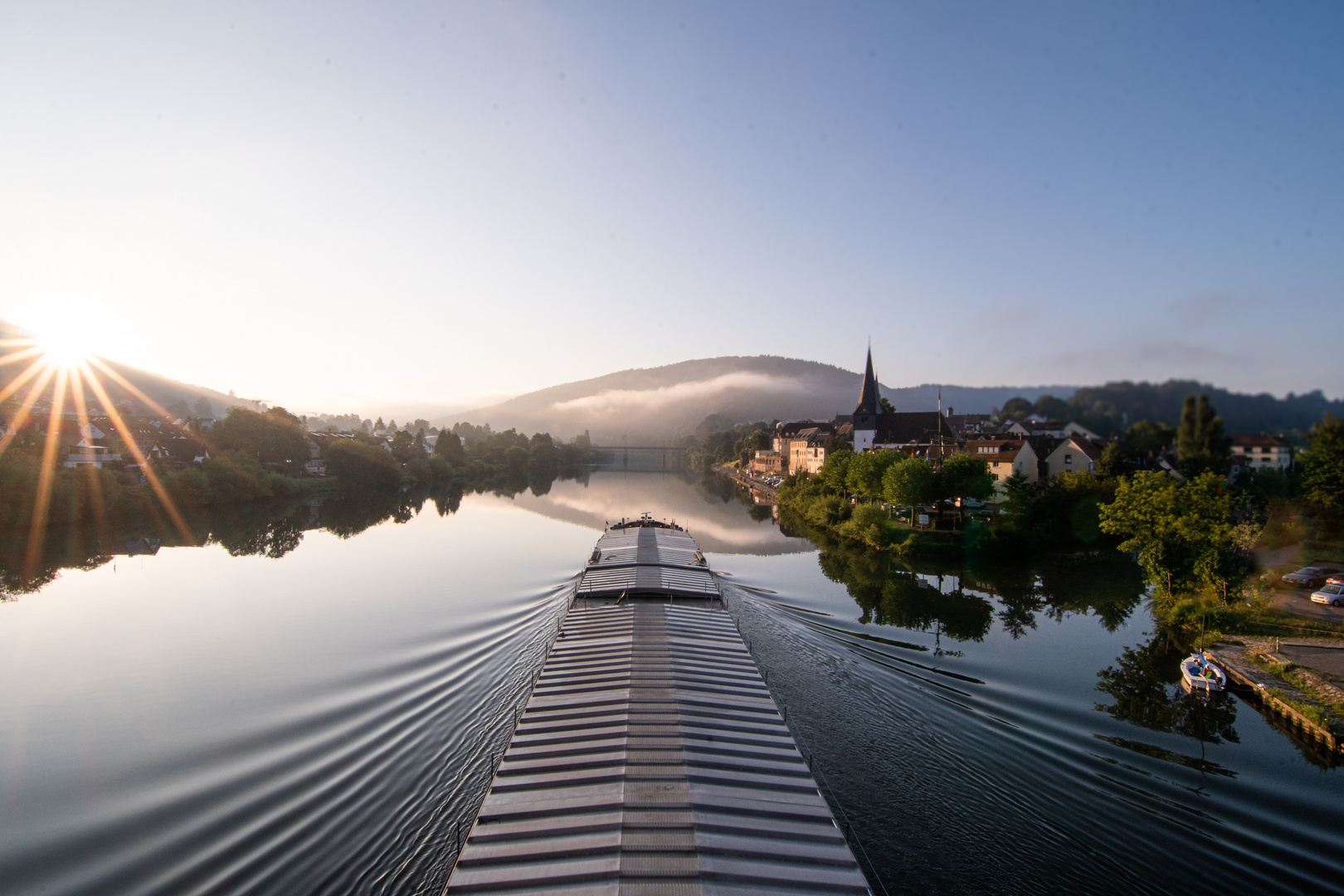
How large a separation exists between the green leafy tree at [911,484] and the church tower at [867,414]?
44.3 m

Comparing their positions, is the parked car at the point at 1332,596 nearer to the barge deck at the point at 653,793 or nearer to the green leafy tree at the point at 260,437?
the barge deck at the point at 653,793

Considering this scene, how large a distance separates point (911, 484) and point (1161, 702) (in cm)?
2496

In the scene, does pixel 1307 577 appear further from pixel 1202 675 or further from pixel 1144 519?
pixel 1202 675

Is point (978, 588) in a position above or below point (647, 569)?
below

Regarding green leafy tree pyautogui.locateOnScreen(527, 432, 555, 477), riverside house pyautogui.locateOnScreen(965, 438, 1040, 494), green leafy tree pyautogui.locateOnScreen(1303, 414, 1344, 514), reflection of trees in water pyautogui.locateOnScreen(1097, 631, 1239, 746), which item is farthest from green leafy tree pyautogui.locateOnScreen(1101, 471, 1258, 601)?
green leafy tree pyautogui.locateOnScreen(527, 432, 555, 477)

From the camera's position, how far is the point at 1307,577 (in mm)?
29141

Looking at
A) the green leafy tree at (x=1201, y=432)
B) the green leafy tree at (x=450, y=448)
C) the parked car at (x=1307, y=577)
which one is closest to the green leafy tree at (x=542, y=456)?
the green leafy tree at (x=450, y=448)

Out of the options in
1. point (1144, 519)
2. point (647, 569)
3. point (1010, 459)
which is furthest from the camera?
point (1010, 459)

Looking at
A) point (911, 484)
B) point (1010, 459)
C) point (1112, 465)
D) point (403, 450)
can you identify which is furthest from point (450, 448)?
point (1112, 465)

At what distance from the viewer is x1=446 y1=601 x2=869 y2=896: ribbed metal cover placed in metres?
6.29

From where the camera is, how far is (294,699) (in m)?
16.0

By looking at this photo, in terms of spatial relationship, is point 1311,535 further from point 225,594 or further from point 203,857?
point 225,594

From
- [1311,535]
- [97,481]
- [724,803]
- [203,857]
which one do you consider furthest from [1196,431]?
[97,481]

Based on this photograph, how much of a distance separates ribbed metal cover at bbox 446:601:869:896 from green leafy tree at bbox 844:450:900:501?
38.6 metres
